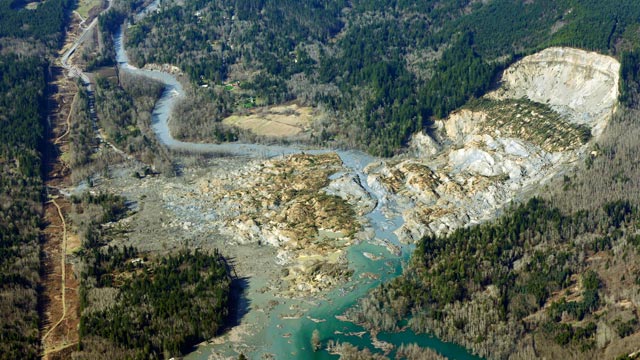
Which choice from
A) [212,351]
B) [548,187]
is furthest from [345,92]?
[212,351]

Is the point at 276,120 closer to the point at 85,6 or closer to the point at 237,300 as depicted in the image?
the point at 237,300

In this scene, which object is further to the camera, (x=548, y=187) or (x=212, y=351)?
(x=548, y=187)

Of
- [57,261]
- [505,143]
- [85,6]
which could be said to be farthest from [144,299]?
[85,6]

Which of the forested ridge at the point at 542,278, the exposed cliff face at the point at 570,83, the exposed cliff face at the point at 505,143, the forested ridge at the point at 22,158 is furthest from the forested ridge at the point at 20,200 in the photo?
the exposed cliff face at the point at 570,83

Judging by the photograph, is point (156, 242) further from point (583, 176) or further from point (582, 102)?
point (582, 102)

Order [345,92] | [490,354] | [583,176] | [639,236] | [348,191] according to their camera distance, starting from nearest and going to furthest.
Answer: [490,354] < [639,236] < [583,176] < [348,191] < [345,92]

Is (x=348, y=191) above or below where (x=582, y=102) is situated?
below
